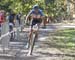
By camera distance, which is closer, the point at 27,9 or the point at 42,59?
the point at 42,59

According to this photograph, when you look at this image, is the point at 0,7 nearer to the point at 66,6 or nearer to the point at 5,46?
the point at 66,6

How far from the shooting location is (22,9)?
23.9 meters

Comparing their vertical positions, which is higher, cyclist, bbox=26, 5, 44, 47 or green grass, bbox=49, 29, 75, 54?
cyclist, bbox=26, 5, 44, 47

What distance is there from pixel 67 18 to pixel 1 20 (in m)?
39.6

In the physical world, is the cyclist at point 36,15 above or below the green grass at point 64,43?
above

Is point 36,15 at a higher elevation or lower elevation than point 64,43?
higher

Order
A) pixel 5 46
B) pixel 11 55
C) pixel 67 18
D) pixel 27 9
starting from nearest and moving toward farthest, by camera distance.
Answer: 1. pixel 11 55
2. pixel 5 46
3. pixel 27 9
4. pixel 67 18

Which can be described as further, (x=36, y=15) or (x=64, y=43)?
(x=64, y=43)

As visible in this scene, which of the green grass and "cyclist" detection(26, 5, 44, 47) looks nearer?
"cyclist" detection(26, 5, 44, 47)

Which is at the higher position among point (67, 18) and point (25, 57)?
point (25, 57)

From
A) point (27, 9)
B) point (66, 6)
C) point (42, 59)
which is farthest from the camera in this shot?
point (66, 6)

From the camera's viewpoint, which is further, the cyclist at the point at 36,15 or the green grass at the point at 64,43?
the green grass at the point at 64,43

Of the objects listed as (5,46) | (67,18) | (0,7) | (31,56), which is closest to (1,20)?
(5,46)

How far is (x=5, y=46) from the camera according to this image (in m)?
13.5
